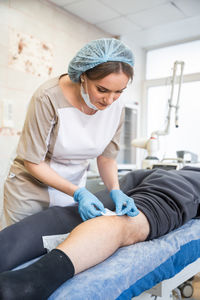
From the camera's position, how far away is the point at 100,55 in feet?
3.92

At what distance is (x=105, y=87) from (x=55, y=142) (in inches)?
14.1

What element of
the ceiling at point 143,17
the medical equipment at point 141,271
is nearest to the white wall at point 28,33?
the ceiling at point 143,17

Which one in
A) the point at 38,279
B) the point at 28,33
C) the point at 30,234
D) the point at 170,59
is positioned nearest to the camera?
the point at 38,279

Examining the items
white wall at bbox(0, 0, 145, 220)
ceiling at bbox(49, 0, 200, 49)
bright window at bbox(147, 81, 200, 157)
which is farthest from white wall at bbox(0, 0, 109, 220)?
bright window at bbox(147, 81, 200, 157)

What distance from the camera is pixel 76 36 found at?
11.9ft

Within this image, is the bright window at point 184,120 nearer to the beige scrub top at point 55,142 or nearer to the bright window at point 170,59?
the bright window at point 170,59

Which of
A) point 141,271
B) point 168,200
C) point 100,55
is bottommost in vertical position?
point 141,271

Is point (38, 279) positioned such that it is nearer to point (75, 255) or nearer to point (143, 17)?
point (75, 255)

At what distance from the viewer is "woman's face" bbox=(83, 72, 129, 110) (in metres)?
1.16

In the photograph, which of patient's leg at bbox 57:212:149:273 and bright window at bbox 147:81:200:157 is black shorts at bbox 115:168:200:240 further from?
bright window at bbox 147:81:200:157

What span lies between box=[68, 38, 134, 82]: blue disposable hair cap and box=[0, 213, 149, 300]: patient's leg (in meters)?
0.59

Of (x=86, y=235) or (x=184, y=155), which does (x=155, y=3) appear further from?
(x=86, y=235)

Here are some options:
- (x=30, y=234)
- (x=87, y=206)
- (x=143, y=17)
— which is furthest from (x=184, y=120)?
(x=30, y=234)

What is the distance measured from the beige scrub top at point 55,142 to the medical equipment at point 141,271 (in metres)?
0.53
